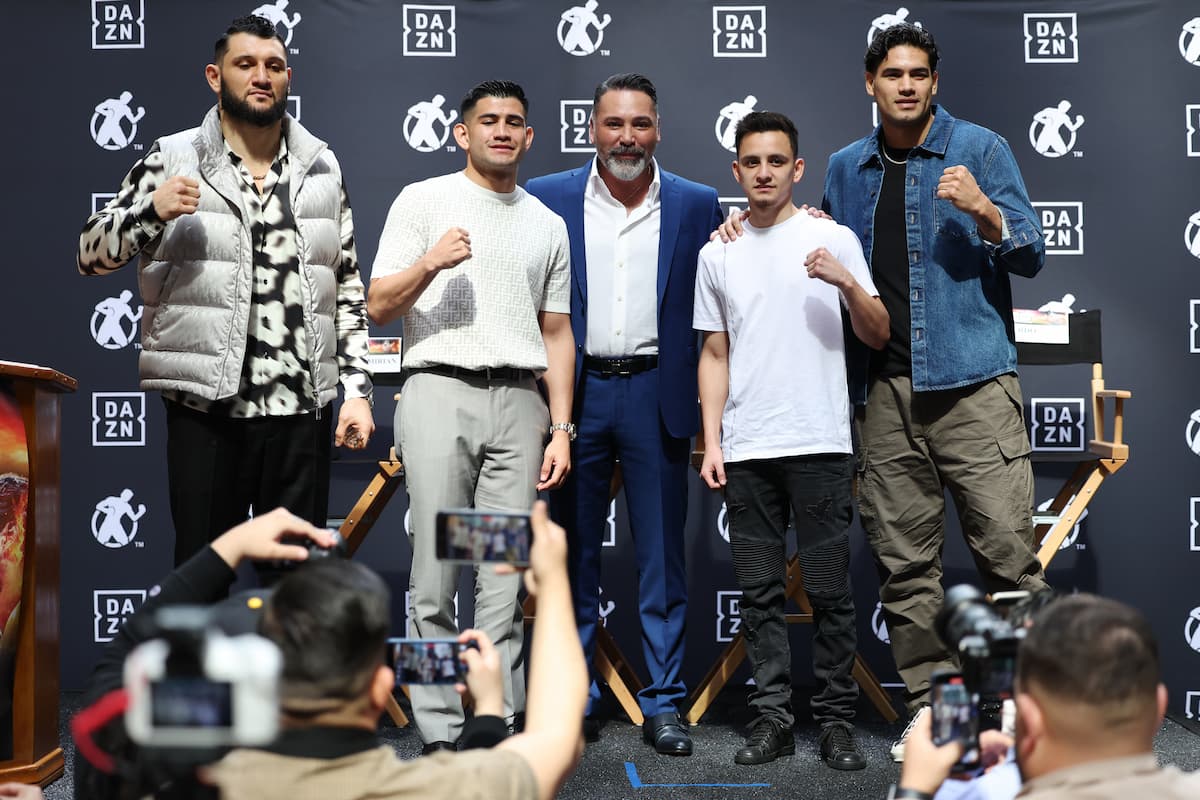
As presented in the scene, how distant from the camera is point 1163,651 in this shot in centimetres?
428

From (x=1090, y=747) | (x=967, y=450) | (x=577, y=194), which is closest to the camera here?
(x=1090, y=747)

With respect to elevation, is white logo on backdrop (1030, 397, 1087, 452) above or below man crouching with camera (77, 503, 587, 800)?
above

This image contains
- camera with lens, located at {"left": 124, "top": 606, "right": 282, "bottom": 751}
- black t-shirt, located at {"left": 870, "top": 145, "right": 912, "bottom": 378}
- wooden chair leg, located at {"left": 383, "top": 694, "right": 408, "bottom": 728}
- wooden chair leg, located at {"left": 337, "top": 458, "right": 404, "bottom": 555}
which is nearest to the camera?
camera with lens, located at {"left": 124, "top": 606, "right": 282, "bottom": 751}

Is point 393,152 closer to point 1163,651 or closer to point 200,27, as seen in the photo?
point 200,27

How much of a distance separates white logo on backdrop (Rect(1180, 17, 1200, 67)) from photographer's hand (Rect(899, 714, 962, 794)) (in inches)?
148

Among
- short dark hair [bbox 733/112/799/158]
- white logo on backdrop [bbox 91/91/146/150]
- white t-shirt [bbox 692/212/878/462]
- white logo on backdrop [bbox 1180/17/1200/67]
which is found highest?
white logo on backdrop [bbox 1180/17/1200/67]

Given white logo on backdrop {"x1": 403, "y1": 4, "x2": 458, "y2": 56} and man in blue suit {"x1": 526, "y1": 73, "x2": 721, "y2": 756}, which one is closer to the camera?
man in blue suit {"x1": 526, "y1": 73, "x2": 721, "y2": 756}

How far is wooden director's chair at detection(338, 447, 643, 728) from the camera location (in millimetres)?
3676

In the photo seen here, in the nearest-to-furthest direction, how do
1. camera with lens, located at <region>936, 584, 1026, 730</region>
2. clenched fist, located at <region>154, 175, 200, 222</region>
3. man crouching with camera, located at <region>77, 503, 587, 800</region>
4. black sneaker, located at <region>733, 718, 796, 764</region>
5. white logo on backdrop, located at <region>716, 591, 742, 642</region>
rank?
man crouching with camera, located at <region>77, 503, 587, 800</region>
camera with lens, located at <region>936, 584, 1026, 730</region>
clenched fist, located at <region>154, 175, 200, 222</region>
black sneaker, located at <region>733, 718, 796, 764</region>
white logo on backdrop, located at <region>716, 591, 742, 642</region>

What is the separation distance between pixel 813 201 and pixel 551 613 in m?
3.21

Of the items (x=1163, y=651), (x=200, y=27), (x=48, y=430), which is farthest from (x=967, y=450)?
(x=200, y=27)

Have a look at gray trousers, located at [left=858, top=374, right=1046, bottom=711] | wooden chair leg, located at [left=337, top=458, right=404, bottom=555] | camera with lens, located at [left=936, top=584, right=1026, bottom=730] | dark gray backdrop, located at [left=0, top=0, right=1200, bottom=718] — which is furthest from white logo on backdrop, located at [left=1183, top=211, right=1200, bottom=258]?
camera with lens, located at [left=936, top=584, right=1026, bottom=730]

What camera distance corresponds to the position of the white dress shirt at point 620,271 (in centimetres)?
340

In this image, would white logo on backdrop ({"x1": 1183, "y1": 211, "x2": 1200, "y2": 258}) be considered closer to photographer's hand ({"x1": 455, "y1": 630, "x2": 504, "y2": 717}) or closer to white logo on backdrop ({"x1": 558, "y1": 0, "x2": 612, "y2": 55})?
white logo on backdrop ({"x1": 558, "y1": 0, "x2": 612, "y2": 55})
